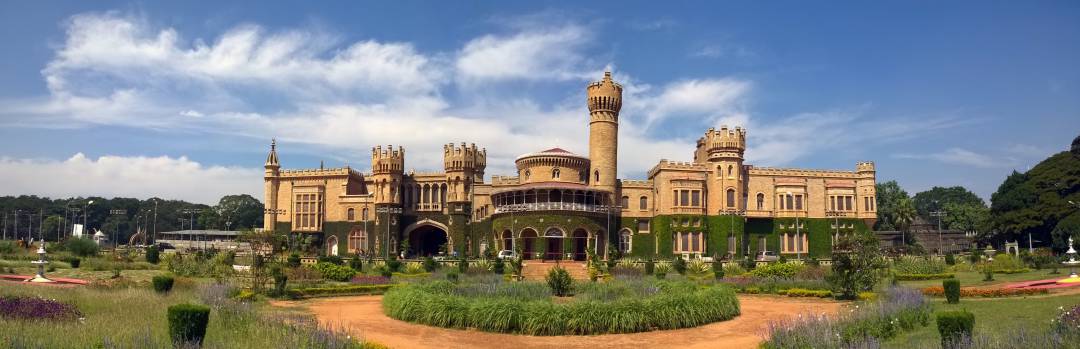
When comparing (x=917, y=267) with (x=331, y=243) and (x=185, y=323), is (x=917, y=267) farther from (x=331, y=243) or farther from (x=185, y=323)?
(x=331, y=243)

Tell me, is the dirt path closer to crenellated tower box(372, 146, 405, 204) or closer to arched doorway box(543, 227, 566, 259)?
arched doorway box(543, 227, 566, 259)

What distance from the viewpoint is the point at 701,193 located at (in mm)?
60250

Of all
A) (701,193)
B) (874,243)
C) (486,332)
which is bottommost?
(486,332)

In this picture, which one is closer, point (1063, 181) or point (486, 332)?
point (486, 332)

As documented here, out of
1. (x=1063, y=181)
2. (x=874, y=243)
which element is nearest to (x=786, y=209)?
(x=1063, y=181)

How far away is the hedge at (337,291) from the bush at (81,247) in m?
28.0

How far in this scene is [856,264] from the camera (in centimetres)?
2712

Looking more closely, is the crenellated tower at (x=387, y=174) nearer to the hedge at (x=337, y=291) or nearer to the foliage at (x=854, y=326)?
the hedge at (x=337, y=291)

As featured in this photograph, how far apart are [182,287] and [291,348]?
55.3 feet

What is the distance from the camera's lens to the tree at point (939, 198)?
13612 centimetres

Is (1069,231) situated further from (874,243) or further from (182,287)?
(182,287)

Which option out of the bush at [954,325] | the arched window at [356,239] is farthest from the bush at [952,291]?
the arched window at [356,239]

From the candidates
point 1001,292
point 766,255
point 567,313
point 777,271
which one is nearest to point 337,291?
point 567,313

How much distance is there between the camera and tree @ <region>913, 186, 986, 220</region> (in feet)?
447
